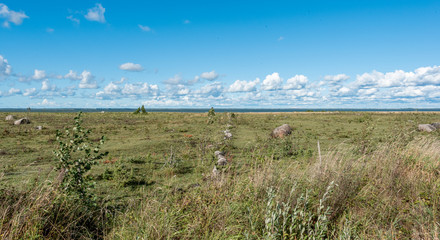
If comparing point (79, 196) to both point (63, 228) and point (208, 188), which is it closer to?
point (63, 228)

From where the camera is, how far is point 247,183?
592 cm

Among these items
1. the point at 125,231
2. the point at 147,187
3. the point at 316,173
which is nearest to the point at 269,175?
the point at 316,173

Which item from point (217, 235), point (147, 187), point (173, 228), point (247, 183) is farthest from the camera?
point (147, 187)

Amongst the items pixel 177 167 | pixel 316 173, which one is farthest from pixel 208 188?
pixel 177 167

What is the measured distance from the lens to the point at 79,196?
17.9ft

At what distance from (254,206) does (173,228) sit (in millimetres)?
1618

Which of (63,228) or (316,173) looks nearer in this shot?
(63,228)

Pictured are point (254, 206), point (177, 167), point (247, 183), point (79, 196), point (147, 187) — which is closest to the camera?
point (254, 206)

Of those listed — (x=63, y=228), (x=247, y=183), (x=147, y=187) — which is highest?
(x=247, y=183)

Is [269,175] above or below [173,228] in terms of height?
above

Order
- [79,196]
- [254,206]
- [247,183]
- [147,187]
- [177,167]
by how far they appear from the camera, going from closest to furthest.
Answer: [254,206] < [79,196] < [247,183] < [147,187] < [177,167]

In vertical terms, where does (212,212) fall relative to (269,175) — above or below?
below

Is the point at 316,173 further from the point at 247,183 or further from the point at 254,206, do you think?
the point at 254,206

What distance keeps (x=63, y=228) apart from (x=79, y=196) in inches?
38.1
